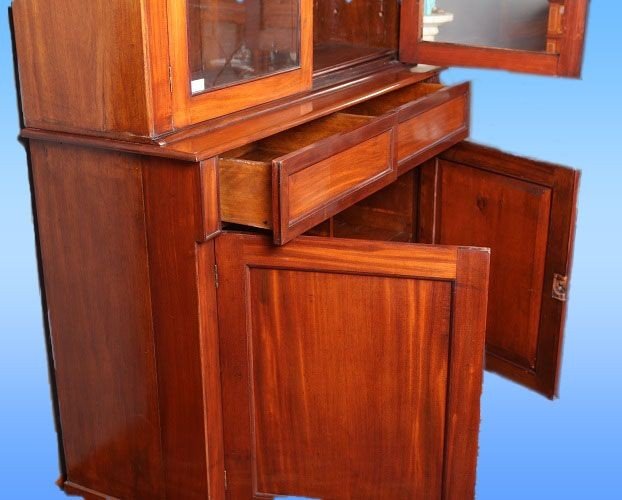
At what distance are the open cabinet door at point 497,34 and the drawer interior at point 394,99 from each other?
129 millimetres

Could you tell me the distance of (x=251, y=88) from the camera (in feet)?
7.62

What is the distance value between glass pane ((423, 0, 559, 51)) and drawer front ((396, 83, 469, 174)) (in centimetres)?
17

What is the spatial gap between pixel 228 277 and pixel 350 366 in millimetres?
351

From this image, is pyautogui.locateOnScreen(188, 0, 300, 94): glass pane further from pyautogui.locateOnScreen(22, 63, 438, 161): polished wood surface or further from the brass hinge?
the brass hinge

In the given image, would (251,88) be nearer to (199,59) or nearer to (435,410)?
(199,59)

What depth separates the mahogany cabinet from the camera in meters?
2.05

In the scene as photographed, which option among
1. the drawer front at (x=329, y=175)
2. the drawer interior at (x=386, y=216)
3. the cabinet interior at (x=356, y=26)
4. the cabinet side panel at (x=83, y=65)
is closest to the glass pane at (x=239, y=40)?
the cabinet side panel at (x=83, y=65)

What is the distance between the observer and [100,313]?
226cm

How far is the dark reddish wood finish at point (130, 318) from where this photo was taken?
209 centimetres

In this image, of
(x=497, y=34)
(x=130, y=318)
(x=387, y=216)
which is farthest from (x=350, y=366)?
(x=497, y=34)

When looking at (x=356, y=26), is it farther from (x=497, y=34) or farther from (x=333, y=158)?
(x=333, y=158)

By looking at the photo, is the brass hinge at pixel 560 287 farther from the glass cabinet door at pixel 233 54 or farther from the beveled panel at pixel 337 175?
the glass cabinet door at pixel 233 54

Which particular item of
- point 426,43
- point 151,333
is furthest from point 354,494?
point 426,43

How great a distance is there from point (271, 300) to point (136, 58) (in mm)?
616
